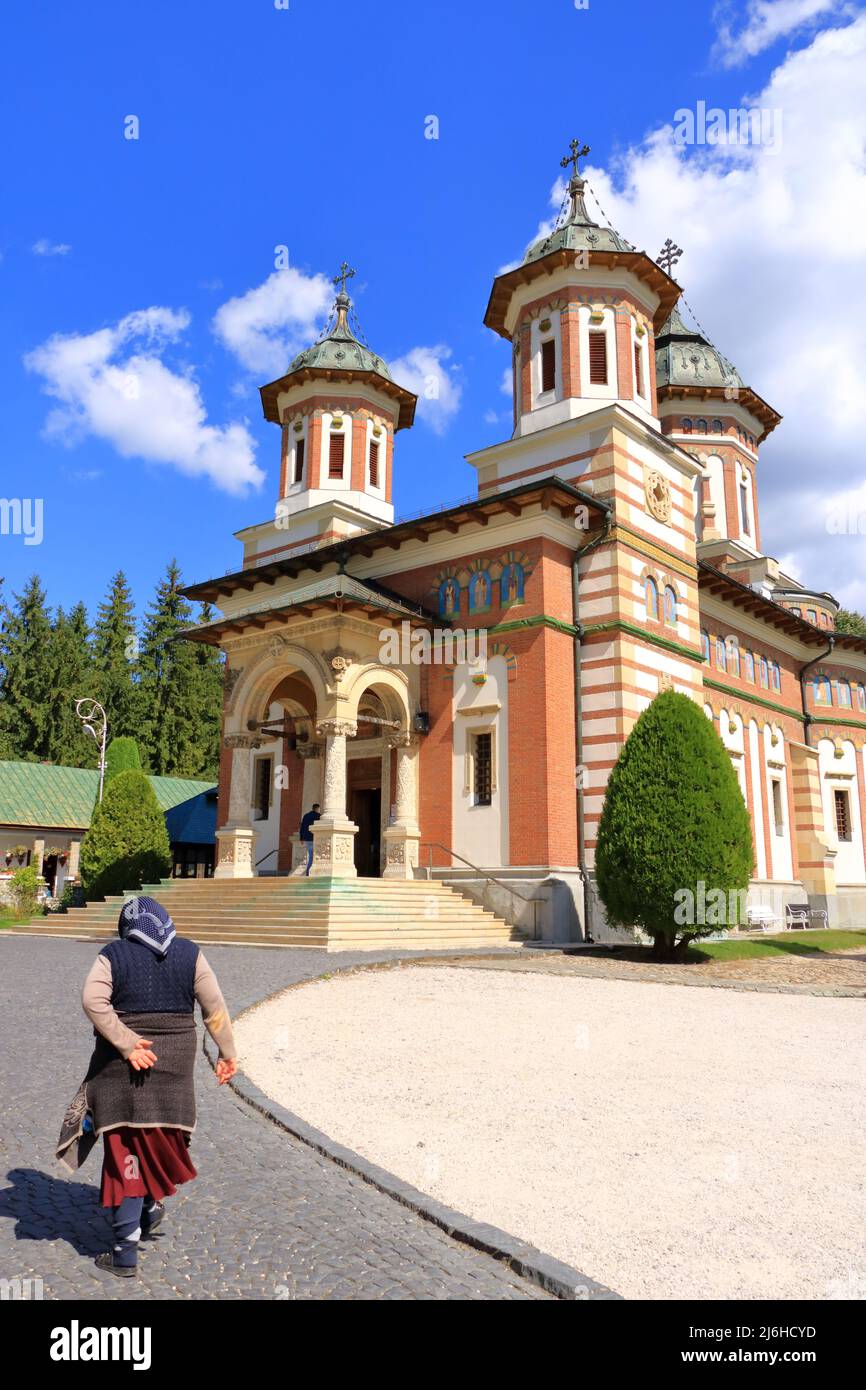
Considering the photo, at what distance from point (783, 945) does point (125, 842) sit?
16779 mm

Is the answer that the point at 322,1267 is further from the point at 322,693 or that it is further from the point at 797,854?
the point at 797,854

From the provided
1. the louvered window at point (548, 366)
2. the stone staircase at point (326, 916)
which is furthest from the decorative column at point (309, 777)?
the louvered window at point (548, 366)

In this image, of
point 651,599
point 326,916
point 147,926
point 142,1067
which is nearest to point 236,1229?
point 142,1067

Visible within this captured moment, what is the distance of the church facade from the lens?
2056 cm

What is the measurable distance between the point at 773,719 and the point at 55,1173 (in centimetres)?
2791

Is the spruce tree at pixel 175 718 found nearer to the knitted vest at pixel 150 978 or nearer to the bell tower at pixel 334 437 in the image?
the bell tower at pixel 334 437

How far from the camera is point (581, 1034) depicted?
29.8 ft

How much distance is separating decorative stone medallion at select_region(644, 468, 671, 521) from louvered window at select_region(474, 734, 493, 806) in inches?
272

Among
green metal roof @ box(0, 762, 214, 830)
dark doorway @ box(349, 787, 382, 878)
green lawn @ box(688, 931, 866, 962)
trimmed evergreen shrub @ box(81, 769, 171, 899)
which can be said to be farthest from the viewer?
green metal roof @ box(0, 762, 214, 830)

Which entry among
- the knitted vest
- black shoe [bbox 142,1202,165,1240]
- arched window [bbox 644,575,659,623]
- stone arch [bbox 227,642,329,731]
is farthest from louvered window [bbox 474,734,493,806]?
black shoe [bbox 142,1202,165,1240]

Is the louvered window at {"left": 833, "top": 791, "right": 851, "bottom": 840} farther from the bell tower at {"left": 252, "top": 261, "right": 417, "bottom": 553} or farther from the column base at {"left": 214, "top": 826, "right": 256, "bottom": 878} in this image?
the column base at {"left": 214, "top": 826, "right": 256, "bottom": 878}
